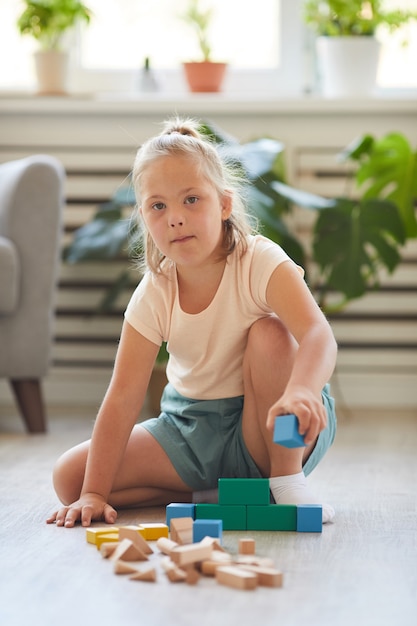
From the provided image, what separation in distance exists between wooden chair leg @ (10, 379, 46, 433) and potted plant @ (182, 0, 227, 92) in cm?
109

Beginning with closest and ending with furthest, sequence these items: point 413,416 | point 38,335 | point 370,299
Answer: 1. point 38,335
2. point 413,416
3. point 370,299

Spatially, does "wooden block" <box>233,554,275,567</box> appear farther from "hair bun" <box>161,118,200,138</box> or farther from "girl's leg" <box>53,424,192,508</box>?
"hair bun" <box>161,118,200,138</box>

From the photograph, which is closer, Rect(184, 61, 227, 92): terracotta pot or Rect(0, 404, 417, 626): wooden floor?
Rect(0, 404, 417, 626): wooden floor

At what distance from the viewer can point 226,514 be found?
1349mm

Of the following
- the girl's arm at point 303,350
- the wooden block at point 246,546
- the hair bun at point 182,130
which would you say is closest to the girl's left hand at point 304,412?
the girl's arm at point 303,350

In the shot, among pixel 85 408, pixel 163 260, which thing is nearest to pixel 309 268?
pixel 85 408

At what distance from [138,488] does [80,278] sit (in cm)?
143

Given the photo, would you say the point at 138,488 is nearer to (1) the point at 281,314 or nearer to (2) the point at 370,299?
(1) the point at 281,314

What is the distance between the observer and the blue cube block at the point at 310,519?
1333 millimetres

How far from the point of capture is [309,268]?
283cm

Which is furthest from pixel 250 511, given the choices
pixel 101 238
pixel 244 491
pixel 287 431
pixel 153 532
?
pixel 101 238

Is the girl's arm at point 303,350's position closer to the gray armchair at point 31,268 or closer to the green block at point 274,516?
the green block at point 274,516

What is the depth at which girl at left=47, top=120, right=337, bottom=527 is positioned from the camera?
141 cm

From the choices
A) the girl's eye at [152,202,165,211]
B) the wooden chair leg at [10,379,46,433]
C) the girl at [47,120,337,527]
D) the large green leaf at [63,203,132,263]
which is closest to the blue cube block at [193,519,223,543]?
the girl at [47,120,337,527]
